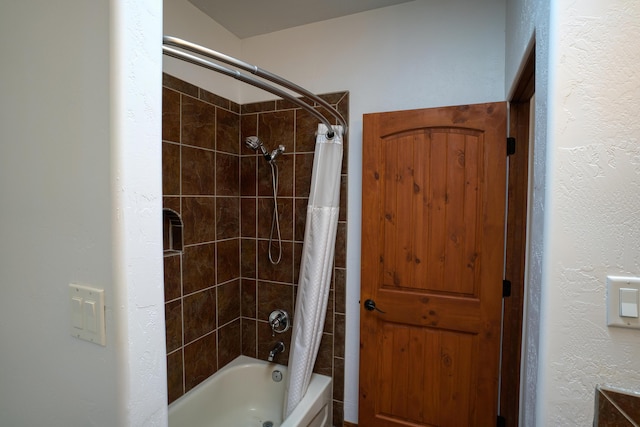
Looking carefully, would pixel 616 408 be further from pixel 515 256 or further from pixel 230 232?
pixel 230 232

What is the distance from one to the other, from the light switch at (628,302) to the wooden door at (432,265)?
0.93 metres

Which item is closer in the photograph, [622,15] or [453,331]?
[622,15]

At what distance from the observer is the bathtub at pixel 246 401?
172 centimetres

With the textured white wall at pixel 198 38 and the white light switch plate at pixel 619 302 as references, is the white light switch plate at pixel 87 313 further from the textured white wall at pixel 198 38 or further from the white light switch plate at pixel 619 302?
the textured white wall at pixel 198 38

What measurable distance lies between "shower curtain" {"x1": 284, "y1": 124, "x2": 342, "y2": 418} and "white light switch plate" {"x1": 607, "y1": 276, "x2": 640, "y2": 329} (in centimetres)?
125

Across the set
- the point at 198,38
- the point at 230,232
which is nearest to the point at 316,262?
the point at 230,232

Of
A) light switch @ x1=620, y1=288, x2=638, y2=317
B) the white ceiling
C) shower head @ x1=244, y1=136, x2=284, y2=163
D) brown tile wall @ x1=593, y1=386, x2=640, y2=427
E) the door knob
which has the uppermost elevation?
the white ceiling

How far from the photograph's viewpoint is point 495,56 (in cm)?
165

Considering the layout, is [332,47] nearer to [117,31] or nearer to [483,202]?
[483,202]

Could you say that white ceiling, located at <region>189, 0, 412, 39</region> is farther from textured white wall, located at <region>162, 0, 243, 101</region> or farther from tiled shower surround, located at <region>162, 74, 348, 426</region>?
tiled shower surround, located at <region>162, 74, 348, 426</region>

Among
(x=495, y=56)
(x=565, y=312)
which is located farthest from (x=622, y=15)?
(x=495, y=56)

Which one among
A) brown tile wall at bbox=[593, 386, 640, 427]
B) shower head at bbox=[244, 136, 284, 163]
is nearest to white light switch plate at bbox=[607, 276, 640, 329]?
brown tile wall at bbox=[593, 386, 640, 427]

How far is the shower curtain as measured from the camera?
173 cm

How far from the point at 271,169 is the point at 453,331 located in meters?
1.53
